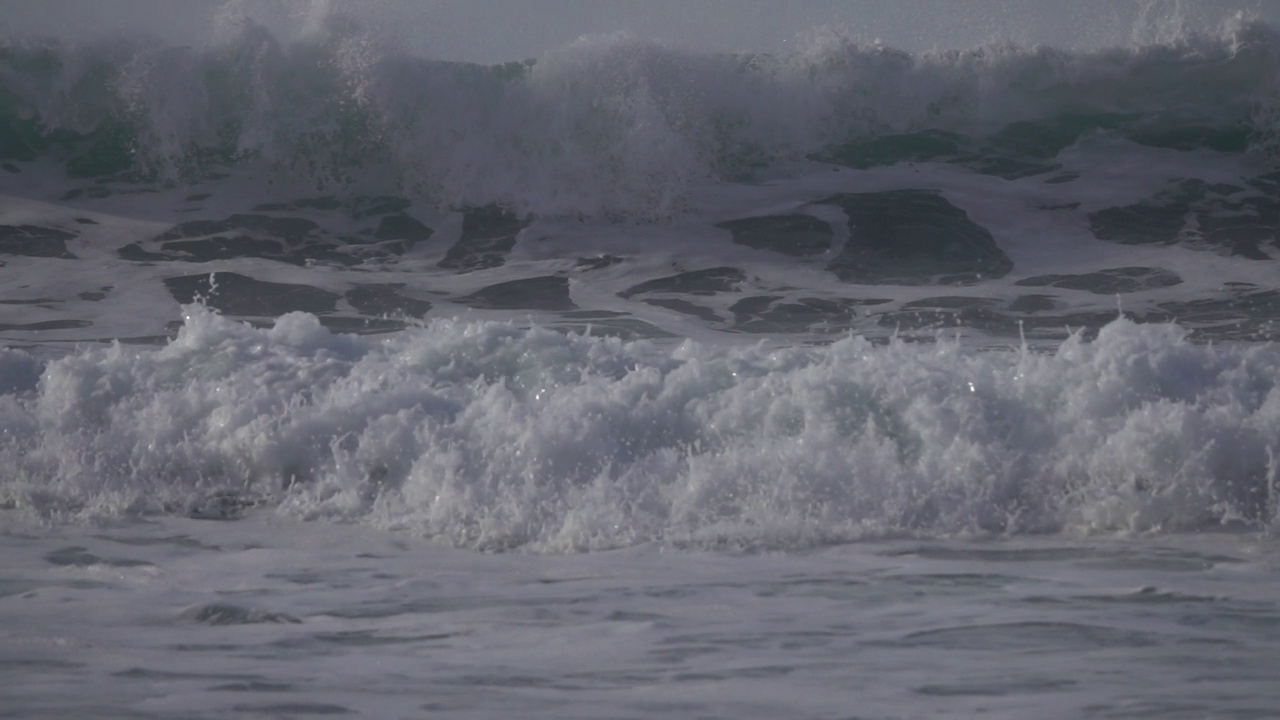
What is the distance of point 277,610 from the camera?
9.93ft

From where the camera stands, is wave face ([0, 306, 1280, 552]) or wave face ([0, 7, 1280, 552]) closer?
wave face ([0, 306, 1280, 552])

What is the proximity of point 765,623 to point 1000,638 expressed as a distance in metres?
0.54

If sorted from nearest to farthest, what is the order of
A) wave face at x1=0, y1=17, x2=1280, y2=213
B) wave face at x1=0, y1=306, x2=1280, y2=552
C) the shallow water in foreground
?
the shallow water in foreground → wave face at x1=0, y1=306, x2=1280, y2=552 → wave face at x1=0, y1=17, x2=1280, y2=213

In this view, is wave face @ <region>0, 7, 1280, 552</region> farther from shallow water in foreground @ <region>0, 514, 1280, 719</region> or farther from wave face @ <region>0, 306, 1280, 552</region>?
shallow water in foreground @ <region>0, 514, 1280, 719</region>

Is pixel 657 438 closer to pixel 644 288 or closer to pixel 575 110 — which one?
pixel 644 288

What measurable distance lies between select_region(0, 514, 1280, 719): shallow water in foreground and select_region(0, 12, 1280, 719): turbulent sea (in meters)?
0.02

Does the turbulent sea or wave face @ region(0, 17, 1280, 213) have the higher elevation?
wave face @ region(0, 17, 1280, 213)

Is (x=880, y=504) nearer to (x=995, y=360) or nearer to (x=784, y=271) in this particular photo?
(x=995, y=360)

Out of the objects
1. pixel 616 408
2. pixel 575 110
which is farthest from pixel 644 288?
pixel 616 408

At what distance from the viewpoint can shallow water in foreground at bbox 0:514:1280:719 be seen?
2.37 m

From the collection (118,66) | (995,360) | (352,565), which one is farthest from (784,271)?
(118,66)

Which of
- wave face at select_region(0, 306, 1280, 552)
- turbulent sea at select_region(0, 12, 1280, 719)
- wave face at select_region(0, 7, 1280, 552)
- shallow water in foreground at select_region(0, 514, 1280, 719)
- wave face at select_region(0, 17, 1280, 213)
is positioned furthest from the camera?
wave face at select_region(0, 17, 1280, 213)

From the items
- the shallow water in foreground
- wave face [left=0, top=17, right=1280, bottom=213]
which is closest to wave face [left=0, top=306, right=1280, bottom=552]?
the shallow water in foreground

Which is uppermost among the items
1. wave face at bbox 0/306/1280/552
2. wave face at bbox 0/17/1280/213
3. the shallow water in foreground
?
wave face at bbox 0/17/1280/213
